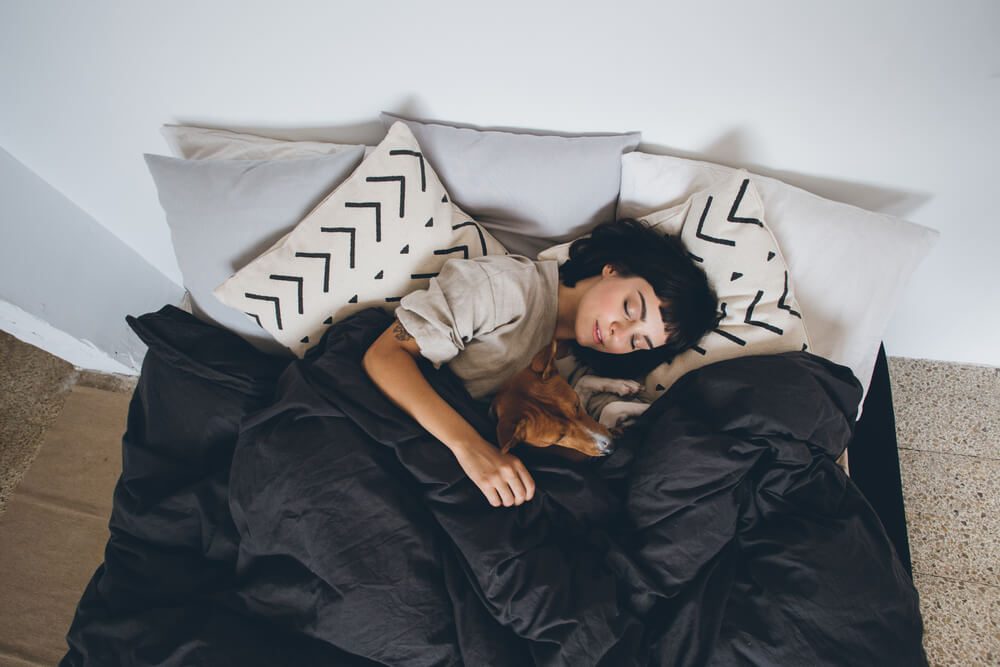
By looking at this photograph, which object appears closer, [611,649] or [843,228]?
[611,649]

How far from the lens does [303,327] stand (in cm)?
104

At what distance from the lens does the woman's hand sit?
0.87 m

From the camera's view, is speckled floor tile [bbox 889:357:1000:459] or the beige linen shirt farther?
speckled floor tile [bbox 889:357:1000:459]

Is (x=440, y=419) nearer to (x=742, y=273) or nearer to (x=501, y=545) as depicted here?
(x=501, y=545)

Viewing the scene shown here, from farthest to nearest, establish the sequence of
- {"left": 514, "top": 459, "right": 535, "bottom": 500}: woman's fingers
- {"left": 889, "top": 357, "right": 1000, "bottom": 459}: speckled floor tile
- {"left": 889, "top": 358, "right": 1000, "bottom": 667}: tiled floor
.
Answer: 1. {"left": 889, "top": 357, "right": 1000, "bottom": 459}: speckled floor tile
2. {"left": 889, "top": 358, "right": 1000, "bottom": 667}: tiled floor
3. {"left": 514, "top": 459, "right": 535, "bottom": 500}: woman's fingers

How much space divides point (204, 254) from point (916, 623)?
4.25ft

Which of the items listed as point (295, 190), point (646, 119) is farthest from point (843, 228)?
point (295, 190)

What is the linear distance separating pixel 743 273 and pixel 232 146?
3.31 ft

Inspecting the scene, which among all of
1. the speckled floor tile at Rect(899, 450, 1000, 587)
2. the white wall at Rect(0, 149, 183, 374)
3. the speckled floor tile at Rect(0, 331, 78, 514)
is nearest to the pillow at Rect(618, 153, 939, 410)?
the speckled floor tile at Rect(899, 450, 1000, 587)

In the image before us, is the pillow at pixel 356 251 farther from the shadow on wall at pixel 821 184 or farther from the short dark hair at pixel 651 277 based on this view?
the shadow on wall at pixel 821 184

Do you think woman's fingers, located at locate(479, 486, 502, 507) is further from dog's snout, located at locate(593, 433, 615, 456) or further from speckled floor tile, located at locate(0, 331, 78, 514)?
speckled floor tile, located at locate(0, 331, 78, 514)

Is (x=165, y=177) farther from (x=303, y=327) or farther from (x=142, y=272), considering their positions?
(x=142, y=272)

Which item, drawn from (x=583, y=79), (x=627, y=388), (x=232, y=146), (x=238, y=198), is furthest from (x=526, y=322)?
(x=232, y=146)

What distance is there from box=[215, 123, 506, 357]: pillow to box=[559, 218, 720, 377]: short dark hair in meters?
0.28
